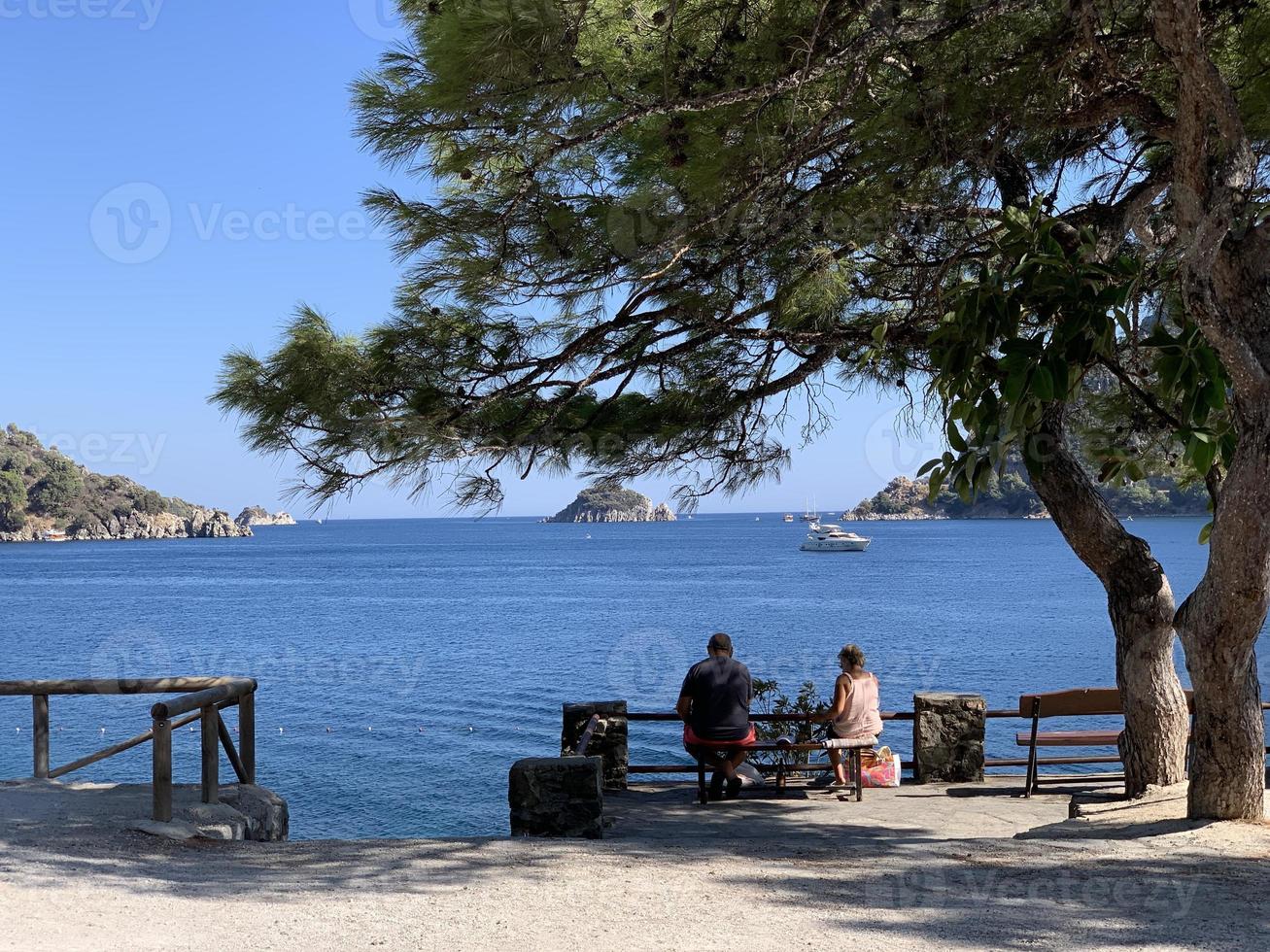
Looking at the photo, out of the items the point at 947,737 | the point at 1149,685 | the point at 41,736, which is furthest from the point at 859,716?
the point at 41,736

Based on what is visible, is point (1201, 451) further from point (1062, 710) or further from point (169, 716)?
point (169, 716)

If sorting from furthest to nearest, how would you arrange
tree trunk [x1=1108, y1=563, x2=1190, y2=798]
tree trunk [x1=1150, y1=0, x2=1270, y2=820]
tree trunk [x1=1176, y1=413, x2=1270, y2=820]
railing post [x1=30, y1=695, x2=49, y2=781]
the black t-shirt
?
the black t-shirt < railing post [x1=30, y1=695, x2=49, y2=781] < tree trunk [x1=1108, y1=563, x2=1190, y2=798] < tree trunk [x1=1176, y1=413, x2=1270, y2=820] < tree trunk [x1=1150, y1=0, x2=1270, y2=820]

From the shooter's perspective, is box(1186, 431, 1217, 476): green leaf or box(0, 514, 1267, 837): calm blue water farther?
box(0, 514, 1267, 837): calm blue water

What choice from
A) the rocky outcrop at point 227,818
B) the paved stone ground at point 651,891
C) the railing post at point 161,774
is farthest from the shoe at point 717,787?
the railing post at point 161,774

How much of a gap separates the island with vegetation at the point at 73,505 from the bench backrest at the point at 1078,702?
159m

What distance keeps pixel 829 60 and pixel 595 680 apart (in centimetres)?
3109

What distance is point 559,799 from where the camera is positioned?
6582 millimetres

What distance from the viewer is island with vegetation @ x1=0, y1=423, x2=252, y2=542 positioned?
151 meters

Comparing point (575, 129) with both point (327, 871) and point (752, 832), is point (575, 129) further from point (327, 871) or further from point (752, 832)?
point (752, 832)

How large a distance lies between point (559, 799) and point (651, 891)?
1.74 m

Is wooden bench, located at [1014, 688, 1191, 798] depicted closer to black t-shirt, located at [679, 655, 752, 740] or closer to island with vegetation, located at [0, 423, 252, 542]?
black t-shirt, located at [679, 655, 752, 740]

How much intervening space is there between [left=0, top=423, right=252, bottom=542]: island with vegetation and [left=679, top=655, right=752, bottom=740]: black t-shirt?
15782cm

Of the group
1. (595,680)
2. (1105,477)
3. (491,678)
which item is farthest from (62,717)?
(1105,477)

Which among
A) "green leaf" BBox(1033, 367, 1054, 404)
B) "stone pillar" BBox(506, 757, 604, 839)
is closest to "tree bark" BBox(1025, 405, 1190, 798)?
"green leaf" BBox(1033, 367, 1054, 404)
